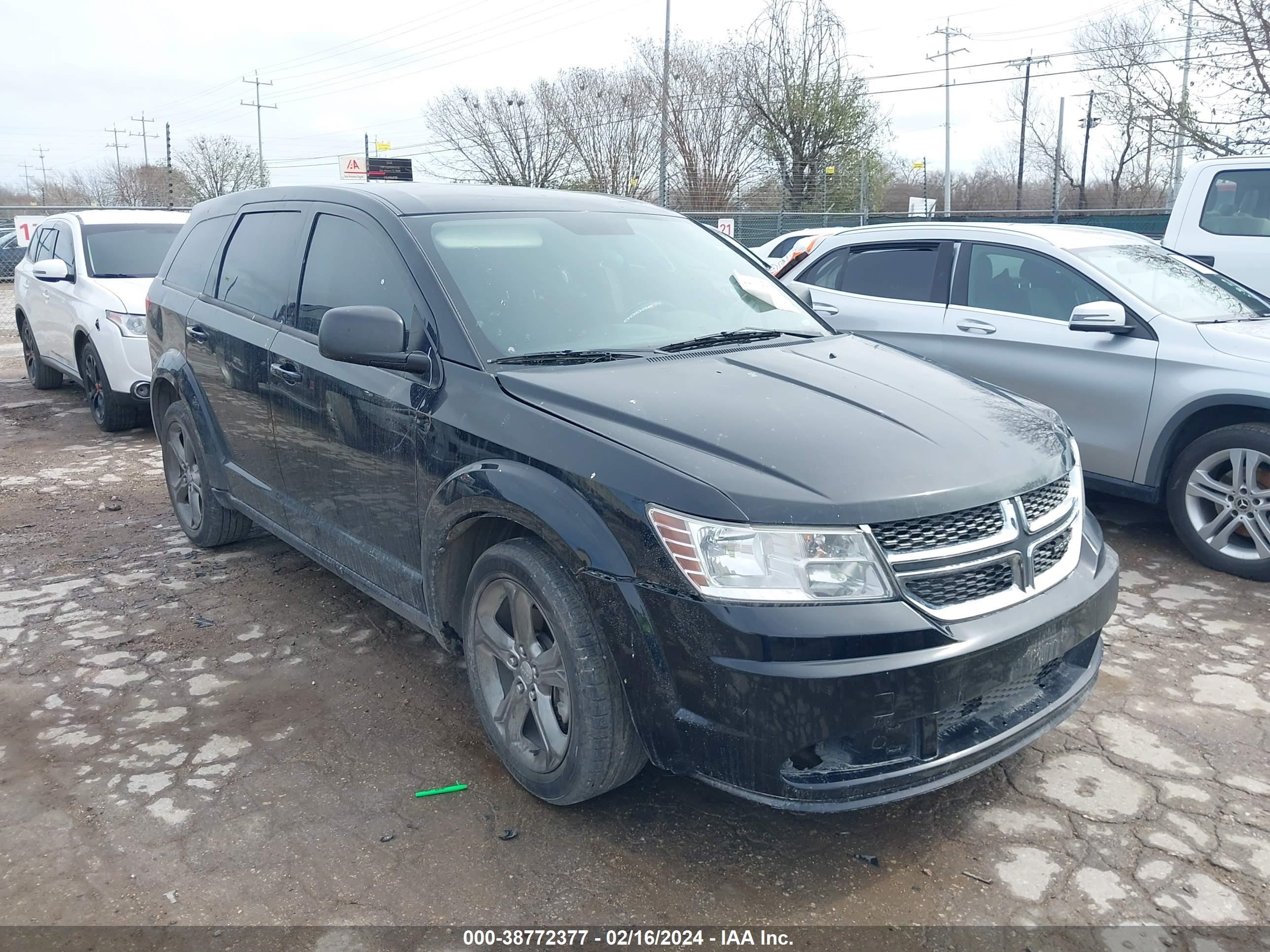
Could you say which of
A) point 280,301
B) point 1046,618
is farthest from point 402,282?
point 1046,618

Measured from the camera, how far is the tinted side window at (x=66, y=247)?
9.01 m

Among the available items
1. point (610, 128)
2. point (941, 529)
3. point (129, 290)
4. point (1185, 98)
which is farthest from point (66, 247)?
point (610, 128)

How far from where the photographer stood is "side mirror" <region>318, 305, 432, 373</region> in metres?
3.17

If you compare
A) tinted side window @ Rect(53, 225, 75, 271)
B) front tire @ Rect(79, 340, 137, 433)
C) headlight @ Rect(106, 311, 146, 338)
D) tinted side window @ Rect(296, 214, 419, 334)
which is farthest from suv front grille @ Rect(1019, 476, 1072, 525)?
tinted side window @ Rect(53, 225, 75, 271)

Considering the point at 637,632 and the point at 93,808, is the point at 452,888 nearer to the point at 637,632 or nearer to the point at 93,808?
the point at 637,632

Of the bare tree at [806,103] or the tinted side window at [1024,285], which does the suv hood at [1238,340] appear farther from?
the bare tree at [806,103]

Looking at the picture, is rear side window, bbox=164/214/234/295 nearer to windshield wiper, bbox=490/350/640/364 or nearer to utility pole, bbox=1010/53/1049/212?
windshield wiper, bbox=490/350/640/364

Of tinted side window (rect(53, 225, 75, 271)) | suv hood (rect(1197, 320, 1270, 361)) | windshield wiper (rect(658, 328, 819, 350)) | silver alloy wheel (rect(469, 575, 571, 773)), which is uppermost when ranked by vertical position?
tinted side window (rect(53, 225, 75, 271))

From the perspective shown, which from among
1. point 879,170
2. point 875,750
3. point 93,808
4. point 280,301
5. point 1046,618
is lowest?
point 93,808

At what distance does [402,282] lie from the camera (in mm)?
3486

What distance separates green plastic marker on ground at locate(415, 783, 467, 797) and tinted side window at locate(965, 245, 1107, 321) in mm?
4222

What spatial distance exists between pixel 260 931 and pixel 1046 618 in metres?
2.20

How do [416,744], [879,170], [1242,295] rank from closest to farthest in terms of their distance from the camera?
[416,744], [1242,295], [879,170]

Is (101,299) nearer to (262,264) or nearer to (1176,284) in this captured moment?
(262,264)
